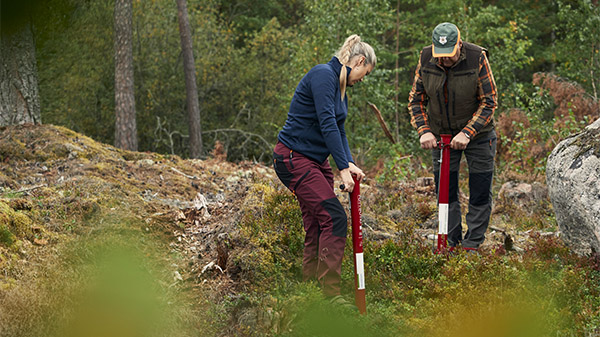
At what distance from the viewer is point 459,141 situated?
519 cm

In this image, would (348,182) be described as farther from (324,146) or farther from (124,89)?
(124,89)

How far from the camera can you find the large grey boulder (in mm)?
4820

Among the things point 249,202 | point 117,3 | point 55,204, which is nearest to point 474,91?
point 249,202

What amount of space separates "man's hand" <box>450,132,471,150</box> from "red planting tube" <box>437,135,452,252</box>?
0.31 ft

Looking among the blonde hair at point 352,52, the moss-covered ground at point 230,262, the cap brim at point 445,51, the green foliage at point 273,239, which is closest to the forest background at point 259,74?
the moss-covered ground at point 230,262

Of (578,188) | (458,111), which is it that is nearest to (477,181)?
(458,111)

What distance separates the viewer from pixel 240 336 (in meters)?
3.86

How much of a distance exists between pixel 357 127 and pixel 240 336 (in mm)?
12588

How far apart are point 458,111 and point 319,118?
6.05ft

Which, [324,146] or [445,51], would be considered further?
[445,51]

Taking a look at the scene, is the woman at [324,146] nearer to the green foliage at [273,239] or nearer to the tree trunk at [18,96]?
the green foliage at [273,239]

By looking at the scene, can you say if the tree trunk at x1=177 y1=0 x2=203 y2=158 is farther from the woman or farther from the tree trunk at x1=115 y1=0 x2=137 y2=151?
the woman

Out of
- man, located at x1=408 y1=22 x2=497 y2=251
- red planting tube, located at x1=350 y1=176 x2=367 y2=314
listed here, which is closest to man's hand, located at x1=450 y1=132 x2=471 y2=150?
man, located at x1=408 y1=22 x2=497 y2=251

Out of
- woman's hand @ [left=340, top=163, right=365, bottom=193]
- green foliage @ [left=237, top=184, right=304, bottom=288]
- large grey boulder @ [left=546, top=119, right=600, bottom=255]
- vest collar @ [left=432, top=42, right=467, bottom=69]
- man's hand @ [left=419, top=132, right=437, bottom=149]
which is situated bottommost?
green foliage @ [left=237, top=184, right=304, bottom=288]
